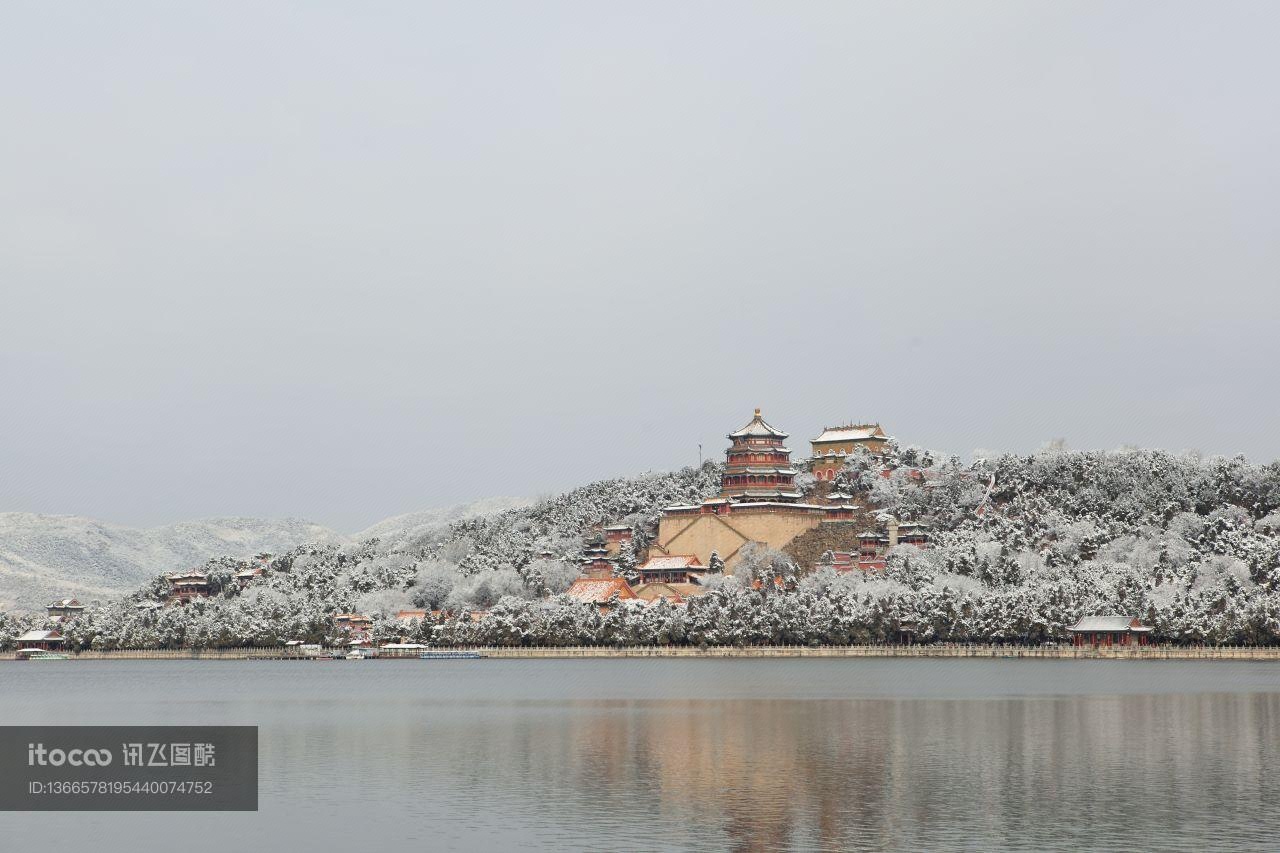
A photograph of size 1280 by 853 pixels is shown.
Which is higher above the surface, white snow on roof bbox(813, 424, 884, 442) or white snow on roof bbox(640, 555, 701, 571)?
white snow on roof bbox(813, 424, 884, 442)

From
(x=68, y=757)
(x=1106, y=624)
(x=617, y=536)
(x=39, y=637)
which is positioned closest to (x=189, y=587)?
(x=39, y=637)

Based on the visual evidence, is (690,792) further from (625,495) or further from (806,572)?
(625,495)

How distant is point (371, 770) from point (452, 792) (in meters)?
5.67

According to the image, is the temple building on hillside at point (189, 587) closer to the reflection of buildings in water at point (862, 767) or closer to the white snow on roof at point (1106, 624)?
the white snow on roof at point (1106, 624)

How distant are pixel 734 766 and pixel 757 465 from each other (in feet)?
321

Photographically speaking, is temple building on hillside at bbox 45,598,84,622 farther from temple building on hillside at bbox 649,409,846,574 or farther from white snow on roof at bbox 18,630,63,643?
temple building on hillside at bbox 649,409,846,574

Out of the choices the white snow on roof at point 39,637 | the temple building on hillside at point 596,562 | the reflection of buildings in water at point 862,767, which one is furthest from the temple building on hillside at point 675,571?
the reflection of buildings in water at point 862,767

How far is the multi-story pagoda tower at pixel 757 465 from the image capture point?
13950 centimetres

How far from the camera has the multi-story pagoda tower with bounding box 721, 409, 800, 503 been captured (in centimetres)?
13950

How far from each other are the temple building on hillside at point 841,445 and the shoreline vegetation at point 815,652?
37452 millimetres

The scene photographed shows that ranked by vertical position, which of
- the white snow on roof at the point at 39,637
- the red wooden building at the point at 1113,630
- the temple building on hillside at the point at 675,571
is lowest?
the white snow on roof at the point at 39,637

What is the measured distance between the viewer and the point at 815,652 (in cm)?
11131

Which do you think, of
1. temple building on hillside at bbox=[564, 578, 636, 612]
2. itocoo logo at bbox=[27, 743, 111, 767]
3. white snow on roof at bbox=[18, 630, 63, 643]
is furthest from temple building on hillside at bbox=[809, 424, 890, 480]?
itocoo logo at bbox=[27, 743, 111, 767]

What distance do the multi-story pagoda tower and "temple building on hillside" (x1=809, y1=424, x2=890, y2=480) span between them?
29.7 ft
